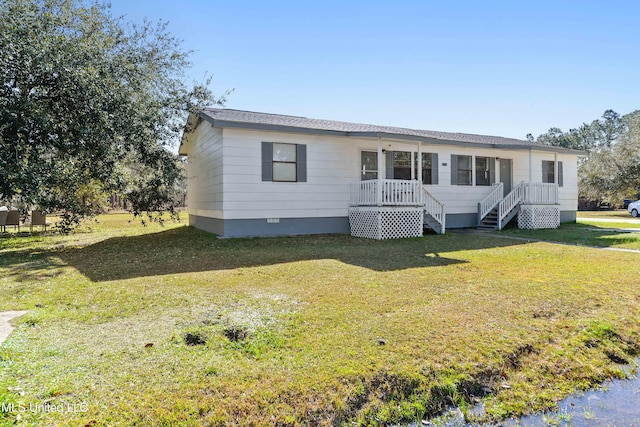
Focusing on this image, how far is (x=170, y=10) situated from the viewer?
12367 mm

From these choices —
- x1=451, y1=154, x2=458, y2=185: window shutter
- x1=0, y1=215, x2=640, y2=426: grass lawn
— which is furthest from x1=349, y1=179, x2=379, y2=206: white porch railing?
x1=0, y1=215, x2=640, y2=426: grass lawn

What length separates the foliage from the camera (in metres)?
8.40

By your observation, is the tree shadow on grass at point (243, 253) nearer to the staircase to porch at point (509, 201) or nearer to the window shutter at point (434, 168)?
the window shutter at point (434, 168)

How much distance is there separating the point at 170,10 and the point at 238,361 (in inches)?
512

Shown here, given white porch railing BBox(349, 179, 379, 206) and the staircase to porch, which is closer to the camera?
white porch railing BBox(349, 179, 379, 206)

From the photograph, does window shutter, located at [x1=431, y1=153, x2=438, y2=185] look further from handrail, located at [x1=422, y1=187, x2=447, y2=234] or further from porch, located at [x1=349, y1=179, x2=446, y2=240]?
porch, located at [x1=349, y1=179, x2=446, y2=240]

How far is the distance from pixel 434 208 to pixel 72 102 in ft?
36.1

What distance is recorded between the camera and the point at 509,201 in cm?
1434

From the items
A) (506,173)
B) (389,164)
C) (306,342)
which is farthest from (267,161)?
(506,173)

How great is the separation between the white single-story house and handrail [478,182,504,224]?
44mm

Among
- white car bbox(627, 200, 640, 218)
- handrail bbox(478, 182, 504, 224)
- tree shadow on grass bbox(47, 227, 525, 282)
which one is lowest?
tree shadow on grass bbox(47, 227, 525, 282)

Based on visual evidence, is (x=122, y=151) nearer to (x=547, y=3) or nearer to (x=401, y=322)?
(x=401, y=322)

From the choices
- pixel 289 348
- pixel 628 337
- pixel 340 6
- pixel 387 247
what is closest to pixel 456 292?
pixel 628 337

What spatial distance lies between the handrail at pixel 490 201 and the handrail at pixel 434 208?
2.92 m
